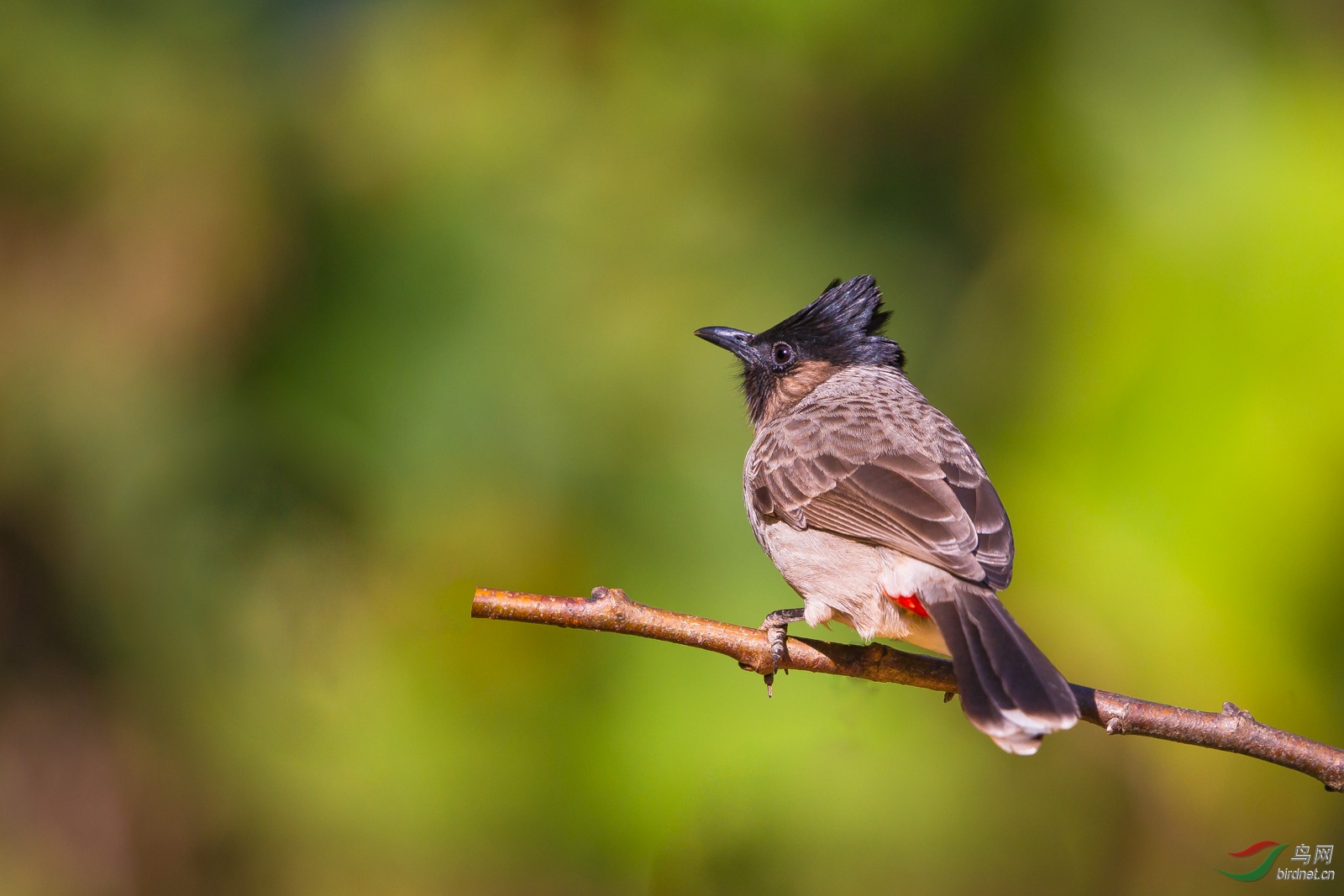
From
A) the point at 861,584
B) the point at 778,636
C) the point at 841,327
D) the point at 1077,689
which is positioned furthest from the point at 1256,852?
the point at 841,327

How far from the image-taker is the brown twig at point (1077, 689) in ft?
6.23

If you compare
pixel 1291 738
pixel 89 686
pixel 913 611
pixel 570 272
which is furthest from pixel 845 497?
pixel 89 686

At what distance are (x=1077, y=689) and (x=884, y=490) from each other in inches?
27.3

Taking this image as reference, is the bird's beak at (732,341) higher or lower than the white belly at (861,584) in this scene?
higher

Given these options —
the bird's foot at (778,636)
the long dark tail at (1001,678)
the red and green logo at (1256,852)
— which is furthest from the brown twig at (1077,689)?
the red and green logo at (1256,852)

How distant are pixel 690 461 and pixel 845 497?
55.6 inches

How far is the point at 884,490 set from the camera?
8.80 ft

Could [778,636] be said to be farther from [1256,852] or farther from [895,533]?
[1256,852]

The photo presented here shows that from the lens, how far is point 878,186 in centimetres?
443

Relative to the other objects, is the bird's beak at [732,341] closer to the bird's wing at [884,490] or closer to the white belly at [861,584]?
the bird's wing at [884,490]

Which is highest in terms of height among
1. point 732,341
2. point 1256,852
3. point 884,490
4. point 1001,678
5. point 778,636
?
point 732,341

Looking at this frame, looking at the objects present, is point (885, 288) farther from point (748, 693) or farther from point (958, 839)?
point (958, 839)

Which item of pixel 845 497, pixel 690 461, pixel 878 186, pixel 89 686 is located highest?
pixel 878 186

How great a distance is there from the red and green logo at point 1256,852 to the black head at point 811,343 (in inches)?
74.5
